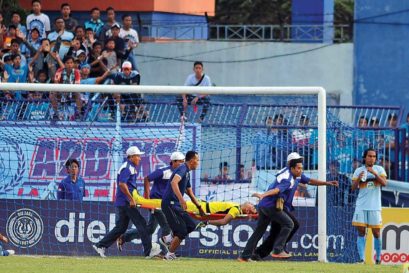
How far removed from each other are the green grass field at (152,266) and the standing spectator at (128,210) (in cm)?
114

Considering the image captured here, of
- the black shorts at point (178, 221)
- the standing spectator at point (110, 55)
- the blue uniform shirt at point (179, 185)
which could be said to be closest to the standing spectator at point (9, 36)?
the standing spectator at point (110, 55)

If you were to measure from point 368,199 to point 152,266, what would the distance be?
4899 mm

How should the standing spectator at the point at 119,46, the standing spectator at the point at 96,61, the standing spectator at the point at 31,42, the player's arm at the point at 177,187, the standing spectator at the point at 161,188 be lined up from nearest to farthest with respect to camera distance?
the player's arm at the point at 177,187
the standing spectator at the point at 161,188
the standing spectator at the point at 96,61
the standing spectator at the point at 31,42
the standing spectator at the point at 119,46

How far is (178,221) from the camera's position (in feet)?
62.7

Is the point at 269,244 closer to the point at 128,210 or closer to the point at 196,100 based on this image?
the point at 128,210

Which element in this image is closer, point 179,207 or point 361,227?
point 179,207

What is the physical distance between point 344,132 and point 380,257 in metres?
2.31

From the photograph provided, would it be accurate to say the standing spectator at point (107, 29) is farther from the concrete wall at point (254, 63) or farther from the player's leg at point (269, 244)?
the player's leg at point (269, 244)

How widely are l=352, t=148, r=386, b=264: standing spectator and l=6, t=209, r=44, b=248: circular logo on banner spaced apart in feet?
16.9

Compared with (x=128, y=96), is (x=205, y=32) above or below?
above

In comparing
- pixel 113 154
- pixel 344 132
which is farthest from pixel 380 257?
pixel 113 154

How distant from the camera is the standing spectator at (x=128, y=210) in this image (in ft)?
63.9

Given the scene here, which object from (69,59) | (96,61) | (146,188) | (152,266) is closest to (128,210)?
(146,188)

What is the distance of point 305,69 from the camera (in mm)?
30312
